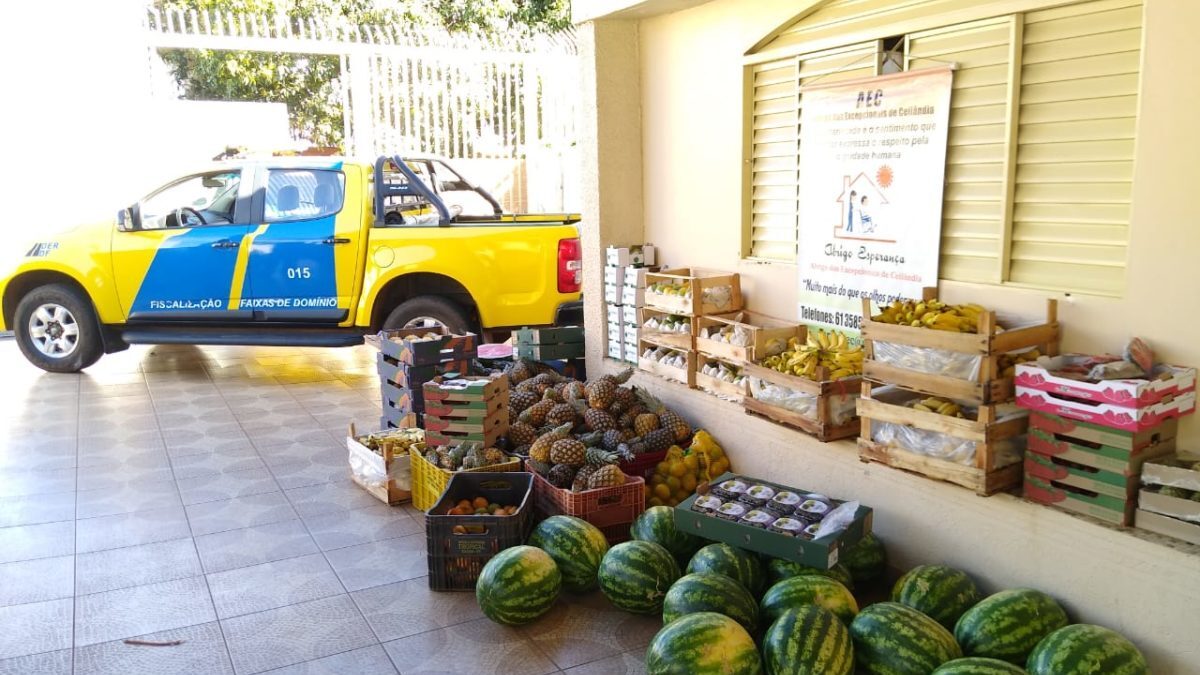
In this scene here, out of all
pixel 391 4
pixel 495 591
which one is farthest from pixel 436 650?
pixel 391 4

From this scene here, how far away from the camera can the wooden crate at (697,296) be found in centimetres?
579

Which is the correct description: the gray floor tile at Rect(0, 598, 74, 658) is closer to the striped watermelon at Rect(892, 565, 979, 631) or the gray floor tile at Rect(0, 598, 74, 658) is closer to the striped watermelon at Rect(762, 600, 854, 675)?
the striped watermelon at Rect(762, 600, 854, 675)

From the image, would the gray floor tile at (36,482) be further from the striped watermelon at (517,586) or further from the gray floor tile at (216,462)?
the striped watermelon at (517,586)

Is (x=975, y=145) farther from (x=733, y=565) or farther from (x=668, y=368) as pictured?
(x=668, y=368)

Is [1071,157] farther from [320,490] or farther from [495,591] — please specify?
[320,490]

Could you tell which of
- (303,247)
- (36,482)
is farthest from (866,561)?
(303,247)

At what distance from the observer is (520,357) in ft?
24.0

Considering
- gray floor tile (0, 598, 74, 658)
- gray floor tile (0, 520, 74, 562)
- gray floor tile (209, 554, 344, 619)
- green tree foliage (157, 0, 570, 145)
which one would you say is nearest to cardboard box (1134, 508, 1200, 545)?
gray floor tile (209, 554, 344, 619)

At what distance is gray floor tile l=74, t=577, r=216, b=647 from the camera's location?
411cm

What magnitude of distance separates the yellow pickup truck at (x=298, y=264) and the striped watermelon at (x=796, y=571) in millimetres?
4616

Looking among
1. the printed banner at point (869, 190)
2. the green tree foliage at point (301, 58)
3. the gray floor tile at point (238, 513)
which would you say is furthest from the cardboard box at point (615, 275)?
the green tree foliage at point (301, 58)

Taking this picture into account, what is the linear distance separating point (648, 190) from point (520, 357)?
5.40 ft

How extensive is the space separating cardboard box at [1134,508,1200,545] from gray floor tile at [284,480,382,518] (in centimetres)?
408

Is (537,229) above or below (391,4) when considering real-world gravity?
below
